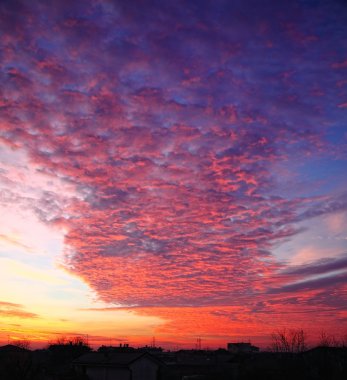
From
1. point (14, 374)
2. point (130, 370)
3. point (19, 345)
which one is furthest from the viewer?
point (19, 345)

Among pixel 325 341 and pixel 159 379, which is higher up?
pixel 325 341

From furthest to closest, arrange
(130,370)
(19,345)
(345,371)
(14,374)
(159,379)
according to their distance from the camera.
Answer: (19,345)
(159,379)
(130,370)
(345,371)
(14,374)

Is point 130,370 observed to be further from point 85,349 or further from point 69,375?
point 85,349

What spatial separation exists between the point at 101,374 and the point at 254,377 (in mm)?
21412

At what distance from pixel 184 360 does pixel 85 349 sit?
22.1m

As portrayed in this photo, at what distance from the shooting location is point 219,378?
55531 mm

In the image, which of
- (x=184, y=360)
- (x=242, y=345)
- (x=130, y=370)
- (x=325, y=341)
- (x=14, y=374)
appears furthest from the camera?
(x=242, y=345)

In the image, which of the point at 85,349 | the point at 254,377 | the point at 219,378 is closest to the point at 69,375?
the point at 219,378

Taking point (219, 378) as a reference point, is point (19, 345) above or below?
above

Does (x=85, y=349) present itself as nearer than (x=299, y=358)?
No

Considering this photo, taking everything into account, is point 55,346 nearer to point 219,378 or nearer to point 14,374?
point 219,378

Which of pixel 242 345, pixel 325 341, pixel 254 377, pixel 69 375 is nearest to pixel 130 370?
pixel 69 375

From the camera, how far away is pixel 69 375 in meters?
50.9

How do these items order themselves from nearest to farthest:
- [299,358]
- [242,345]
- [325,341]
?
[299,358], [325,341], [242,345]
